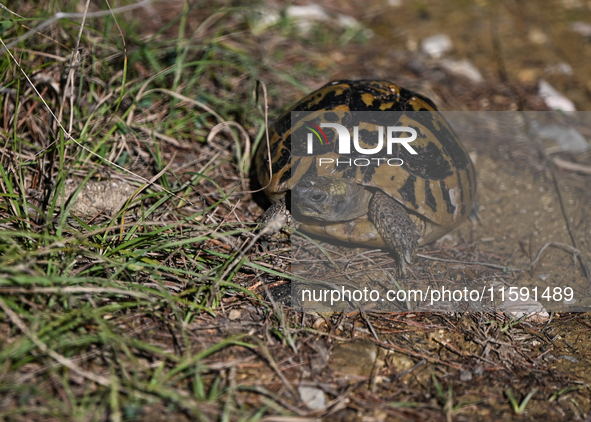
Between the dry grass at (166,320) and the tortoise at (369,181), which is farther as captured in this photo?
the tortoise at (369,181)

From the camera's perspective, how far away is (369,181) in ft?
10.2

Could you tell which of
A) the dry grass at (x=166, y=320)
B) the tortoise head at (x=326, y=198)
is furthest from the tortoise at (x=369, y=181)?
the dry grass at (x=166, y=320)

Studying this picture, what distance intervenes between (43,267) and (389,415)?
5.66 feet

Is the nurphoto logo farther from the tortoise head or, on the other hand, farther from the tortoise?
the tortoise head

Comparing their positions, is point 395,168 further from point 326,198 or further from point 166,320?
point 166,320

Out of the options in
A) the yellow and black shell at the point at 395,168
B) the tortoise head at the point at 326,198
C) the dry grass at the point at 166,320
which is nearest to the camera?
the dry grass at the point at 166,320

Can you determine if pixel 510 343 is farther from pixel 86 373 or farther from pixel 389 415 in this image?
pixel 86 373

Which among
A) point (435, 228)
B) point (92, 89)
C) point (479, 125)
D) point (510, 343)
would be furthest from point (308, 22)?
point (510, 343)

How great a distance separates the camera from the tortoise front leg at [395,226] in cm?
305

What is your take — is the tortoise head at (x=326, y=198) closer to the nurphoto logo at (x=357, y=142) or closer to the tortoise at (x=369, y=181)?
the tortoise at (x=369, y=181)

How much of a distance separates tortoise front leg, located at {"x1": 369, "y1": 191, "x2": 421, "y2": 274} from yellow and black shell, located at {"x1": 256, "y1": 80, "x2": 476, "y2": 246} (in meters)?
0.08

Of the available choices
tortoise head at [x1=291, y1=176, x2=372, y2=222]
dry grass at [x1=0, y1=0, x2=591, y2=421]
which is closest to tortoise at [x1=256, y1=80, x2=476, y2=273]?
tortoise head at [x1=291, y1=176, x2=372, y2=222]

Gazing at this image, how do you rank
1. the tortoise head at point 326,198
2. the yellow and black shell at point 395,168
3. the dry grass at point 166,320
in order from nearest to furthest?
the dry grass at point 166,320 < the tortoise head at point 326,198 < the yellow and black shell at point 395,168

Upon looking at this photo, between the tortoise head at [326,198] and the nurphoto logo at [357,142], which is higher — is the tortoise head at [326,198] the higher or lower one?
the lower one
